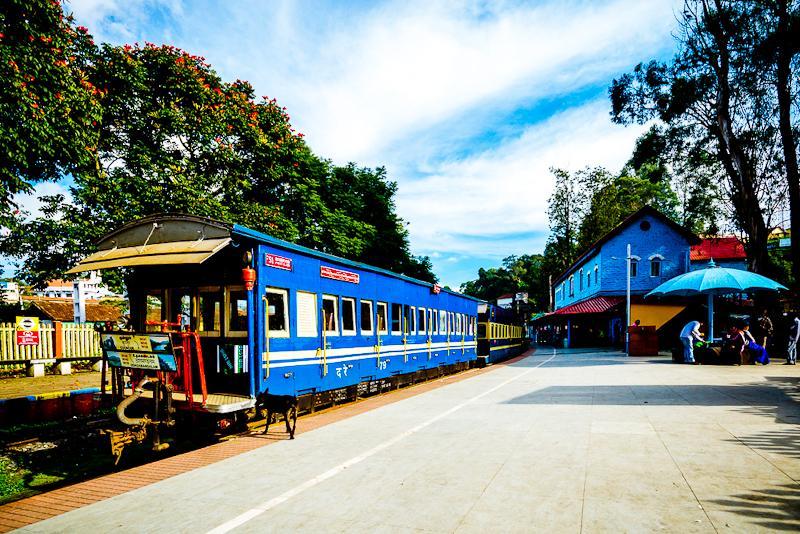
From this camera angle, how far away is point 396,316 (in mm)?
13562

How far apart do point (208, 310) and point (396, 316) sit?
241 inches

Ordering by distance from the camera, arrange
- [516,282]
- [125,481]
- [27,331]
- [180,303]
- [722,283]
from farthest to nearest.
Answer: [516,282], [722,283], [27,331], [180,303], [125,481]

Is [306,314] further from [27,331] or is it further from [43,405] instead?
[27,331]

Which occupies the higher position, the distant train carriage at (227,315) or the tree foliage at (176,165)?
the tree foliage at (176,165)

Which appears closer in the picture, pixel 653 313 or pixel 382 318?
pixel 382 318

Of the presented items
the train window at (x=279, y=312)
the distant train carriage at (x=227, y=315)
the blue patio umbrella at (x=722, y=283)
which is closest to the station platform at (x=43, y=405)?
the distant train carriage at (x=227, y=315)

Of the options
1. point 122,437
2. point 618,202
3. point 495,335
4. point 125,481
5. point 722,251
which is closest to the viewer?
point 125,481

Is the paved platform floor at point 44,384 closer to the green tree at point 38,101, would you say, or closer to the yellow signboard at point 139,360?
the green tree at point 38,101

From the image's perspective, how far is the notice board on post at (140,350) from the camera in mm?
6262

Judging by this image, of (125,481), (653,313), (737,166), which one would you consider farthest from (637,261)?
(125,481)

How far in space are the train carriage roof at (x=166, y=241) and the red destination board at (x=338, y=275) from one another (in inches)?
61.7

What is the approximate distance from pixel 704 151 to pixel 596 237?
21.9 m

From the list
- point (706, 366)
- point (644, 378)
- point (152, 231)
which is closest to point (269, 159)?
point (152, 231)

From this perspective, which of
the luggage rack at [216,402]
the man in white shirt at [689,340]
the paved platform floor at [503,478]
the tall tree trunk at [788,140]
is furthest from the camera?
the tall tree trunk at [788,140]
